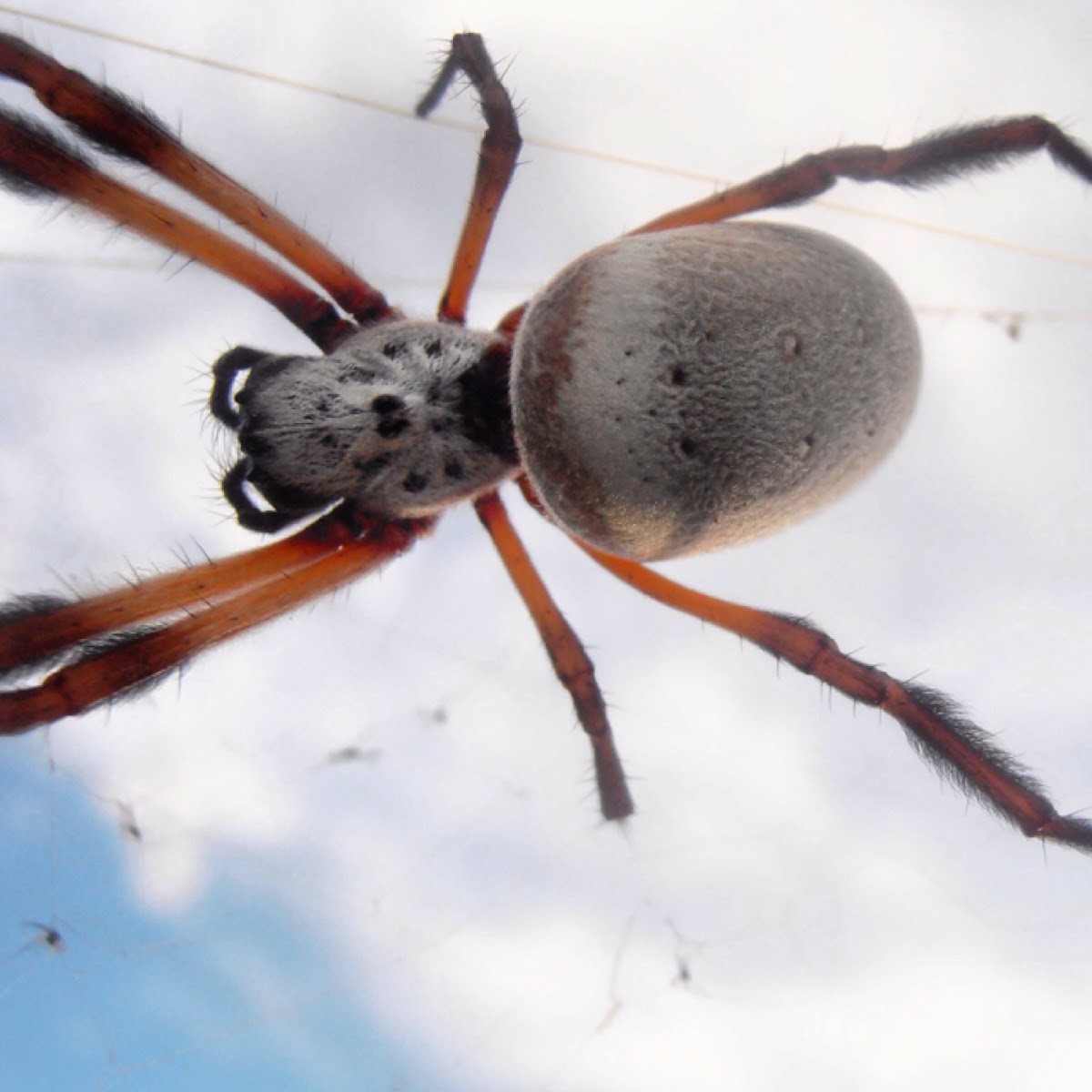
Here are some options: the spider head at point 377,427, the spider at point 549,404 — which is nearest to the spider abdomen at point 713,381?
the spider at point 549,404

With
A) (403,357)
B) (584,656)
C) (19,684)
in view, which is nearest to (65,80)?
(403,357)

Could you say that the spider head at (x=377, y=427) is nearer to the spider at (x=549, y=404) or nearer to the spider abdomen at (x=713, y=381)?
the spider at (x=549, y=404)

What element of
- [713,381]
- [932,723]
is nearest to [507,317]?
[713,381]

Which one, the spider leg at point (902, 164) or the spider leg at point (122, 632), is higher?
the spider leg at point (902, 164)

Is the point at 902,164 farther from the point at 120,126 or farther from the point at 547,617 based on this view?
the point at 120,126

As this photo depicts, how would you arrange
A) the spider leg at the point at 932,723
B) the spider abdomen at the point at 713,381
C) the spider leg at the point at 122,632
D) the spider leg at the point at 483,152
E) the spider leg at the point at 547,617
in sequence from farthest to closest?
the spider leg at the point at 547,617, the spider leg at the point at 483,152, the spider leg at the point at 932,723, the spider leg at the point at 122,632, the spider abdomen at the point at 713,381

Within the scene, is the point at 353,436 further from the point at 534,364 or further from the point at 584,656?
the point at 584,656

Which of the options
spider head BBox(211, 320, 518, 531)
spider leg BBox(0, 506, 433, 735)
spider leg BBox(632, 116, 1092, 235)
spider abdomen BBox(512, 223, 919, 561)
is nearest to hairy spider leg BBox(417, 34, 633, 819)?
spider head BBox(211, 320, 518, 531)

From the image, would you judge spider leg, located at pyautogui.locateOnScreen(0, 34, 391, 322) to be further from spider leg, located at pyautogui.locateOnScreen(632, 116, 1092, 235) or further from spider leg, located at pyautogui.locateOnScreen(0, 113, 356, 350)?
spider leg, located at pyautogui.locateOnScreen(632, 116, 1092, 235)
